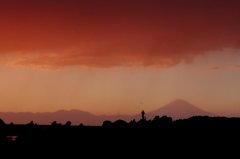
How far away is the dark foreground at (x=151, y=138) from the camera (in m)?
32.0

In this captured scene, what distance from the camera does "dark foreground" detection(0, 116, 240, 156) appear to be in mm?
31969

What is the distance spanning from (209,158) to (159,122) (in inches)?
544

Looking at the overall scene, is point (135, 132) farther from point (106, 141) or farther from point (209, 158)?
point (209, 158)

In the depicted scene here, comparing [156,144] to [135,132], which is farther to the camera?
[135,132]

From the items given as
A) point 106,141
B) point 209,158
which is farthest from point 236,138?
point 106,141

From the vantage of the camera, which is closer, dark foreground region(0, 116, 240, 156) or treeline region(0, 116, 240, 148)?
dark foreground region(0, 116, 240, 156)

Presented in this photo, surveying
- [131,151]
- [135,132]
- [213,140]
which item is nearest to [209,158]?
[213,140]

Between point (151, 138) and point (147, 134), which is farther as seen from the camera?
point (147, 134)

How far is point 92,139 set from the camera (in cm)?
3606

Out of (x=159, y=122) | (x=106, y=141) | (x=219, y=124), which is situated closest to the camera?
(x=106, y=141)

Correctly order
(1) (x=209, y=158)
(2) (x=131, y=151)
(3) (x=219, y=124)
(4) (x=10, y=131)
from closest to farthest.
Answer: (1) (x=209, y=158) < (2) (x=131, y=151) < (3) (x=219, y=124) < (4) (x=10, y=131)

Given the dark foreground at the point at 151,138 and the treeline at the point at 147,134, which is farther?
the treeline at the point at 147,134

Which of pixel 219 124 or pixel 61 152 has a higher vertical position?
pixel 219 124

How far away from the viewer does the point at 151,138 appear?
34.5 metres
